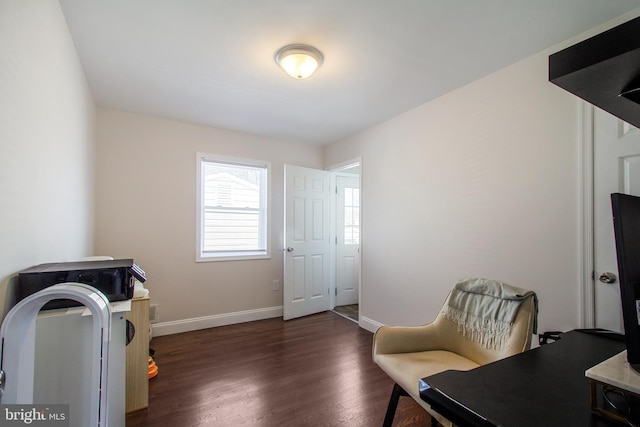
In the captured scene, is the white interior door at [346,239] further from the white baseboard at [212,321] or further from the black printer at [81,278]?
the black printer at [81,278]

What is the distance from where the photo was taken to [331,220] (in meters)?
4.18

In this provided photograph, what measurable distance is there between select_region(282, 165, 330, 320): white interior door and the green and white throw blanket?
2305 millimetres

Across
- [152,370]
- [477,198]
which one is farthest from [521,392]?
[152,370]

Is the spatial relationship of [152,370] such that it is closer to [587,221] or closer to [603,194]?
[587,221]

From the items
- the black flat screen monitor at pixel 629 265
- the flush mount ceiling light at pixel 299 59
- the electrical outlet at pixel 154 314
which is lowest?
the electrical outlet at pixel 154 314

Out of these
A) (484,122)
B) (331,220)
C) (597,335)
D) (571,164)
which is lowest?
(597,335)

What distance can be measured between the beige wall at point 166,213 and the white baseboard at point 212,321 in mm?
18

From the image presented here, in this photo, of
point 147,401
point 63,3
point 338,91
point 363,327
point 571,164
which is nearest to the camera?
point 63,3

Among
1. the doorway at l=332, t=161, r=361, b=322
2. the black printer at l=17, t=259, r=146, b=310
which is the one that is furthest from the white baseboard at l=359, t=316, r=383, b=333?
the black printer at l=17, t=259, r=146, b=310

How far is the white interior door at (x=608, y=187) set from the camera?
1526 millimetres

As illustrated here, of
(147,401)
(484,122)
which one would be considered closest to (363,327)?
(147,401)

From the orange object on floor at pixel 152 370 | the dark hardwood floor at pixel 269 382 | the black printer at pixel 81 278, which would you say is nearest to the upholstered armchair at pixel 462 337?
the dark hardwood floor at pixel 269 382

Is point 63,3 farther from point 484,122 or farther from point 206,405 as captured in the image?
point 484,122

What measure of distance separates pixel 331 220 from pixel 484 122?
7.85 ft
